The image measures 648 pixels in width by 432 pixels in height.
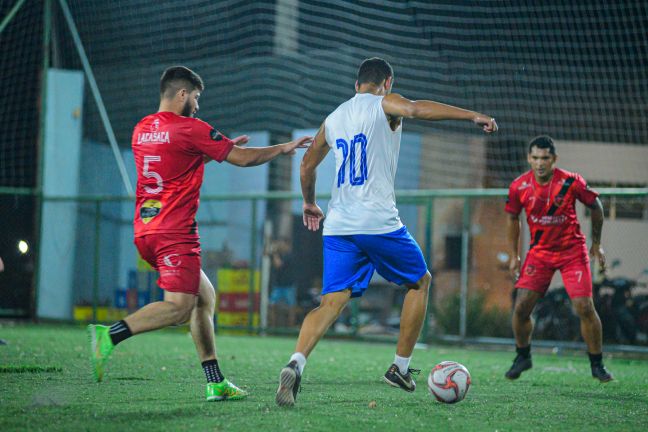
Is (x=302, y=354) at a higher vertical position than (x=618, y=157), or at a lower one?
lower

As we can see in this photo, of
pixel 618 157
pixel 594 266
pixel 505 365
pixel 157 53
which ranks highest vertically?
pixel 157 53

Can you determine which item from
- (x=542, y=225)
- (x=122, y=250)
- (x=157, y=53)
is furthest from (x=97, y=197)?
(x=542, y=225)

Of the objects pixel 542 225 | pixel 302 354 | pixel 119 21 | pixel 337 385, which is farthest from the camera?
pixel 119 21

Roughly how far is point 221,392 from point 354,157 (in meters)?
1.78

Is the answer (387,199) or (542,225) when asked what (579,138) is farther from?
(387,199)

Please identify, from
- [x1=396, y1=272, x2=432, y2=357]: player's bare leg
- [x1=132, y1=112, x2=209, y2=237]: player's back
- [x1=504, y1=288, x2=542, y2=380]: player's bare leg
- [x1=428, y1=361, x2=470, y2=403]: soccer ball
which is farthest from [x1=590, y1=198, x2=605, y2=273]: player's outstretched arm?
[x1=132, y1=112, x2=209, y2=237]: player's back

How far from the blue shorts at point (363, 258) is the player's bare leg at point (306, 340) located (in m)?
0.08

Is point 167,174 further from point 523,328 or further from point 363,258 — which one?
point 523,328

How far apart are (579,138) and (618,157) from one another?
48.2 inches

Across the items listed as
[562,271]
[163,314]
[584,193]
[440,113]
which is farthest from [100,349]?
[584,193]

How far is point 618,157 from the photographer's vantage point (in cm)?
1834

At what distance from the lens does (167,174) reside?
18.3 feet

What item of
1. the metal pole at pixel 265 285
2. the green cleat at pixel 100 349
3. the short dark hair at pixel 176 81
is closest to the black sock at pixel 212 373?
the green cleat at pixel 100 349

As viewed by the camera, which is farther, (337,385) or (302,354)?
(337,385)
